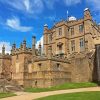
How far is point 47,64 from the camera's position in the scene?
48.3 meters

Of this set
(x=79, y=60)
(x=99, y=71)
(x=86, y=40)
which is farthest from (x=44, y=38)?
(x=99, y=71)

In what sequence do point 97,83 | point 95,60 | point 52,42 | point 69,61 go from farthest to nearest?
point 52,42 → point 69,61 → point 95,60 → point 97,83

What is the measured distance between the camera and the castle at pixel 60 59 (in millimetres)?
48906

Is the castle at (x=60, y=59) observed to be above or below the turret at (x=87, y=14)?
below

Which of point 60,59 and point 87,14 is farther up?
point 87,14

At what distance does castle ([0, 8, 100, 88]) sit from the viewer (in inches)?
1925

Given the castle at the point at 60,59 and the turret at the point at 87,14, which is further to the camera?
the turret at the point at 87,14

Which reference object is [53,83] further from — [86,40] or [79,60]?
[86,40]

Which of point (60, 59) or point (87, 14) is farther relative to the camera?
point (87, 14)

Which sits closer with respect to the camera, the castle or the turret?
the castle

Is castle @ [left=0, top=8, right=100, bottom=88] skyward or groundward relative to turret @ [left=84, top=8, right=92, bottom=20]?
groundward

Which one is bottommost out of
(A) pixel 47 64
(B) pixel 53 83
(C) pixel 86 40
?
(B) pixel 53 83

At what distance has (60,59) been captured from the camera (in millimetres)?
51031

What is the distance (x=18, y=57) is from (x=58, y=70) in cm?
1138
